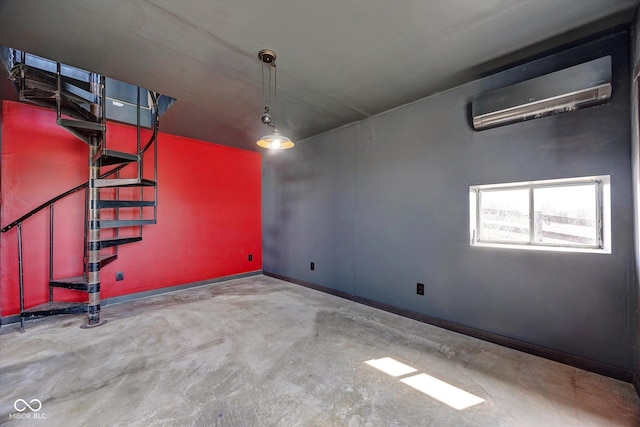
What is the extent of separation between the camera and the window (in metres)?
2.10

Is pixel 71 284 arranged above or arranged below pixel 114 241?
below

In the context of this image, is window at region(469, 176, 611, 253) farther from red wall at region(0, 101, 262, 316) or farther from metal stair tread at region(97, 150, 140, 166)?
red wall at region(0, 101, 262, 316)

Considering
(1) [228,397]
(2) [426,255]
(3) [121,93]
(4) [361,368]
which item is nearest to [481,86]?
(2) [426,255]

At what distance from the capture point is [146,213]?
4098 millimetres

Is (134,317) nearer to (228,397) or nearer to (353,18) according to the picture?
(228,397)

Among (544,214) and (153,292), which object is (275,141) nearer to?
(544,214)

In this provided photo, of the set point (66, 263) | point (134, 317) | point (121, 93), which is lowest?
point (134, 317)

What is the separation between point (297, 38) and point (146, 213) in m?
3.66

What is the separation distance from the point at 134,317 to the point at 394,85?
4.17 metres

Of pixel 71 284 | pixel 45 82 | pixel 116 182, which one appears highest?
pixel 45 82

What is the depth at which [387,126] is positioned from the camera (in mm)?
3430

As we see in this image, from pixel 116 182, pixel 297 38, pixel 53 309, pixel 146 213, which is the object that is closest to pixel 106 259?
pixel 53 309

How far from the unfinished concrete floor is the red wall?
0.78 m

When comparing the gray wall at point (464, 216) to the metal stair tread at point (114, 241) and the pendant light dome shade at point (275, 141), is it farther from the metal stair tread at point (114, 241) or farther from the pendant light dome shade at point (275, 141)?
the metal stair tread at point (114, 241)
